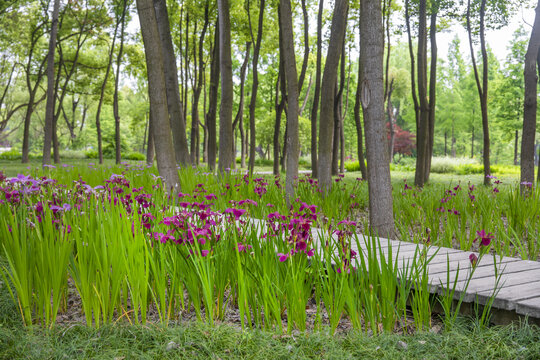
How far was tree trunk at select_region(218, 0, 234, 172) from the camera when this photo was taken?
799 cm

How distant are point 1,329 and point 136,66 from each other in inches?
683

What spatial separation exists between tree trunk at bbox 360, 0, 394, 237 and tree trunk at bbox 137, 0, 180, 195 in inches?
107

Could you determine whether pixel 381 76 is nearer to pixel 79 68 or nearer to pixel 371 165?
pixel 371 165

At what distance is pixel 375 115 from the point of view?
4.05m

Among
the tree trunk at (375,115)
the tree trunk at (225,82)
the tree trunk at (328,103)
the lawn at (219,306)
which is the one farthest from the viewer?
the tree trunk at (225,82)

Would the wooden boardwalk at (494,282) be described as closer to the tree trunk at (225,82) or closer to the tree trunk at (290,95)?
the tree trunk at (290,95)

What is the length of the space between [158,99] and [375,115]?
304 centimetres

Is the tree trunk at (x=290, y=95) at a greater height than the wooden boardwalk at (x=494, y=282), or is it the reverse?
the tree trunk at (x=290, y=95)

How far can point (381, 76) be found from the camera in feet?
13.3

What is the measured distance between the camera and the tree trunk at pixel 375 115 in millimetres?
3961

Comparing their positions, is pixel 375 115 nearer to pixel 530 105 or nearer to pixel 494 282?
pixel 494 282

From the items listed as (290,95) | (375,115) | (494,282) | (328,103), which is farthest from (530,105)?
(494,282)

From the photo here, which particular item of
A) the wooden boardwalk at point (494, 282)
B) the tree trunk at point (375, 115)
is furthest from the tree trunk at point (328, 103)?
the wooden boardwalk at point (494, 282)

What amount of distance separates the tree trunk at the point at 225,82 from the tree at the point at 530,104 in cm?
533
